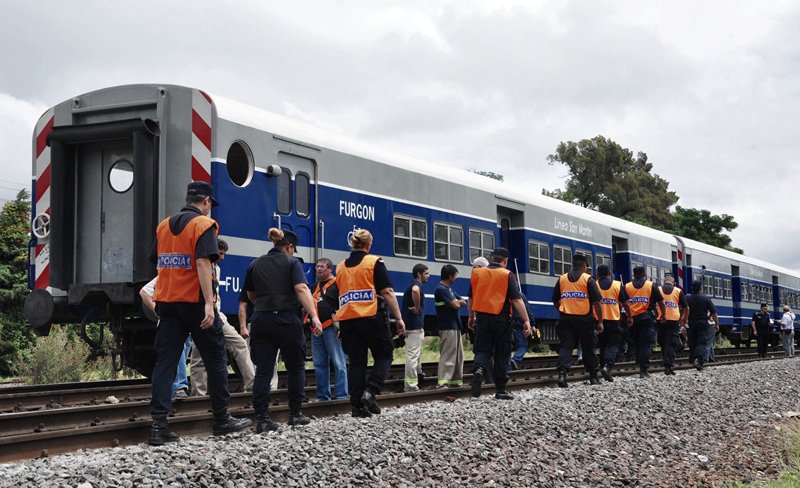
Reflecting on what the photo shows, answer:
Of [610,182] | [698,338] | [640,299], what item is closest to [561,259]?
[698,338]

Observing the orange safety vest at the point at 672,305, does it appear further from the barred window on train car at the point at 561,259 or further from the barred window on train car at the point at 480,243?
the barred window on train car at the point at 561,259

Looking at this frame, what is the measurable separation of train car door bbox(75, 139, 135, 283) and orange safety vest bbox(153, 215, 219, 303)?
3.82m

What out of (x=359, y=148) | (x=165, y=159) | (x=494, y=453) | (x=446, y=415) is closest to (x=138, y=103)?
(x=165, y=159)

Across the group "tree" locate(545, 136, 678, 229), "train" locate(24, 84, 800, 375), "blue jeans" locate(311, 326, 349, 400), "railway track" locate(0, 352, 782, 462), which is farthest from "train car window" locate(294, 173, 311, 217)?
"tree" locate(545, 136, 678, 229)

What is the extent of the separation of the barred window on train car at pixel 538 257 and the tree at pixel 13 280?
11.1 m

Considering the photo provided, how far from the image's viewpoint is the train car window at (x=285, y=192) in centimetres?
1098

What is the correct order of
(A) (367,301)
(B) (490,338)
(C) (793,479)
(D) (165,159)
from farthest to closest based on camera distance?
(B) (490,338) → (D) (165,159) → (A) (367,301) → (C) (793,479)

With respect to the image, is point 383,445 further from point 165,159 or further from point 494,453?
point 165,159

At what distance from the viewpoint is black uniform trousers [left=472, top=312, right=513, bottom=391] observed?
34.7ft

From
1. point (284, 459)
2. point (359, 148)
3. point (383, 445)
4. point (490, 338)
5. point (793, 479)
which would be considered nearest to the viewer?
point (284, 459)

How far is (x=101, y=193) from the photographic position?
1058 centimetres

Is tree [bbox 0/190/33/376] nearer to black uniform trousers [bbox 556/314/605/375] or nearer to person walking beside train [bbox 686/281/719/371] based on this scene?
black uniform trousers [bbox 556/314/605/375]

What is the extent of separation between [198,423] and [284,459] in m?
1.60

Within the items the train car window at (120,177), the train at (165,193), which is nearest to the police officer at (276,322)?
the train at (165,193)
